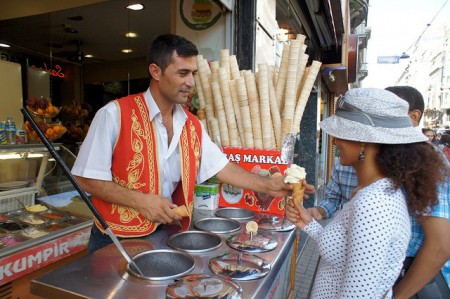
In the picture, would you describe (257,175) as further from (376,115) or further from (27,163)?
(27,163)

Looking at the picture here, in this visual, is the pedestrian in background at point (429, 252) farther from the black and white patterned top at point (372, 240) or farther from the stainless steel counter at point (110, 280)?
the stainless steel counter at point (110, 280)

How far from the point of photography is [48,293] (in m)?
1.30

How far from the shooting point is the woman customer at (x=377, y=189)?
1.29 meters

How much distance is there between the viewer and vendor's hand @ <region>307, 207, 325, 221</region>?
2.21 metres

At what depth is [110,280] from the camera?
1.35 meters

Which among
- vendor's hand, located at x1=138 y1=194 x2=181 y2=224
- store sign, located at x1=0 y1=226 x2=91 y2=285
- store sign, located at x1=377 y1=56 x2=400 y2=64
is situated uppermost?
store sign, located at x1=377 y1=56 x2=400 y2=64

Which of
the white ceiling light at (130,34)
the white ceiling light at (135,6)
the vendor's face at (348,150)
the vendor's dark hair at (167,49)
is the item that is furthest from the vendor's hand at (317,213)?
the white ceiling light at (130,34)

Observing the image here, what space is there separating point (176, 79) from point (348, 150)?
3.49ft

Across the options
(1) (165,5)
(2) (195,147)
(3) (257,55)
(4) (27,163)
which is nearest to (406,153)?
(2) (195,147)

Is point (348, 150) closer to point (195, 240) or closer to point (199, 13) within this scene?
point (195, 240)

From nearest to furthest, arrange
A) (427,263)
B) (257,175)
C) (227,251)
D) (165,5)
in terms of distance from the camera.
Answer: (427,263) < (227,251) < (257,175) < (165,5)

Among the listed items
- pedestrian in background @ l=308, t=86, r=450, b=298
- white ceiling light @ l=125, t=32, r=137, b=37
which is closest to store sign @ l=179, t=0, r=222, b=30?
pedestrian in background @ l=308, t=86, r=450, b=298

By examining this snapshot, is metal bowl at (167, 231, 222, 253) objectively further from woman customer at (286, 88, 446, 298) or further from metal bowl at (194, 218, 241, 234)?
woman customer at (286, 88, 446, 298)

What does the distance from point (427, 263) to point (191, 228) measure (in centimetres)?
128
